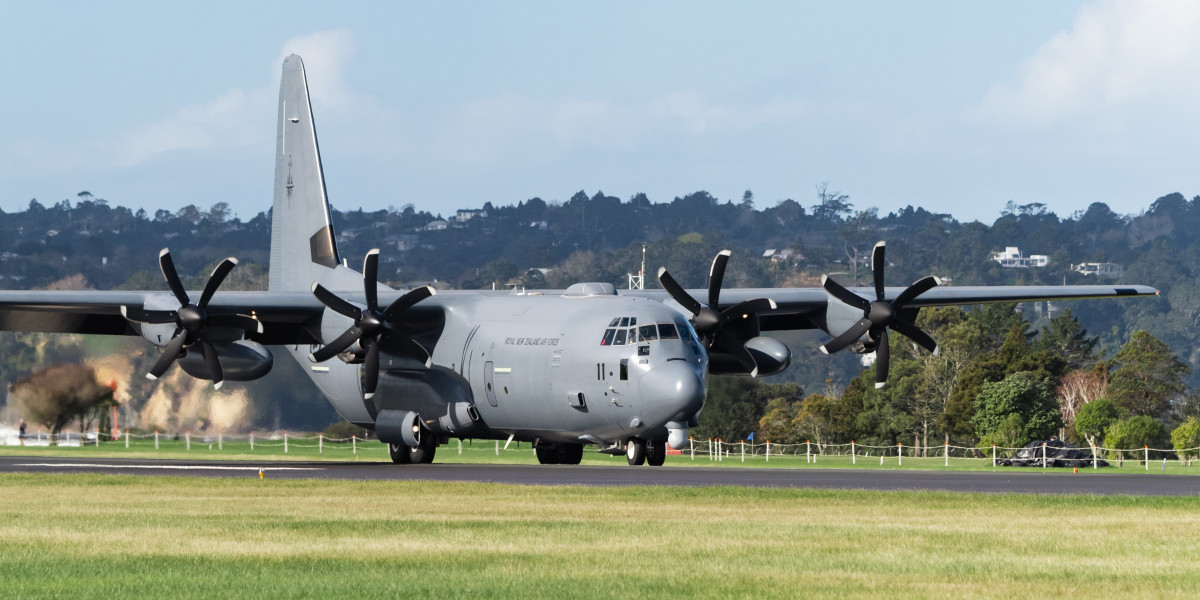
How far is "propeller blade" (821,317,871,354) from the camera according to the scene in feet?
118

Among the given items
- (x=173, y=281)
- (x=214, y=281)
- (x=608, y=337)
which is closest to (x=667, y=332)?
(x=608, y=337)

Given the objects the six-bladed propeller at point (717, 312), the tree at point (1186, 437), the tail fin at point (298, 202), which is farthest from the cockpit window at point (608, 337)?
the tree at point (1186, 437)

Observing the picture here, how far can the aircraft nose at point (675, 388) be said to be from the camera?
30078mm

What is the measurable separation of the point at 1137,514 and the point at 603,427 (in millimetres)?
12754

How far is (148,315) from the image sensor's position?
113ft

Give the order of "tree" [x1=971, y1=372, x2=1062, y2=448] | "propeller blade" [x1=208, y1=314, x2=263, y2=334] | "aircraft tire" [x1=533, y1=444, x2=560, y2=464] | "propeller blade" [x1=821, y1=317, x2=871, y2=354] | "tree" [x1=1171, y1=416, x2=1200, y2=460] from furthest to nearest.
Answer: "tree" [x1=971, y1=372, x2=1062, y2=448], "tree" [x1=1171, y1=416, x2=1200, y2=460], "aircraft tire" [x1=533, y1=444, x2=560, y2=464], "propeller blade" [x1=821, y1=317, x2=871, y2=354], "propeller blade" [x1=208, y1=314, x2=263, y2=334]

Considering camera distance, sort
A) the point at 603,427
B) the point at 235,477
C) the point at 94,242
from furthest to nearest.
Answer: the point at 94,242 < the point at 603,427 < the point at 235,477

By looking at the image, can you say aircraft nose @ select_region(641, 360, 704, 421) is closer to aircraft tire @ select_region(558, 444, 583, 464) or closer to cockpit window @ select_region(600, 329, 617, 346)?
cockpit window @ select_region(600, 329, 617, 346)

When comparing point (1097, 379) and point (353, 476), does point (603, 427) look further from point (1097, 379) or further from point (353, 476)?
point (1097, 379)

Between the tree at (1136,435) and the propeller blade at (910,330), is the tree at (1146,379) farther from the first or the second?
the propeller blade at (910,330)

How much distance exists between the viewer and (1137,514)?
21641 mm

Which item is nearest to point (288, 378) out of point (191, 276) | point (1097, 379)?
point (1097, 379)

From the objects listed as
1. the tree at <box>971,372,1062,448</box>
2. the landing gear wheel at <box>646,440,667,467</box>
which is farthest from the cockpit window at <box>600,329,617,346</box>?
the tree at <box>971,372,1062,448</box>

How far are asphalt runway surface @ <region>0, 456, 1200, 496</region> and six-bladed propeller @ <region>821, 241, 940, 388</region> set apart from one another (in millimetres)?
2792
